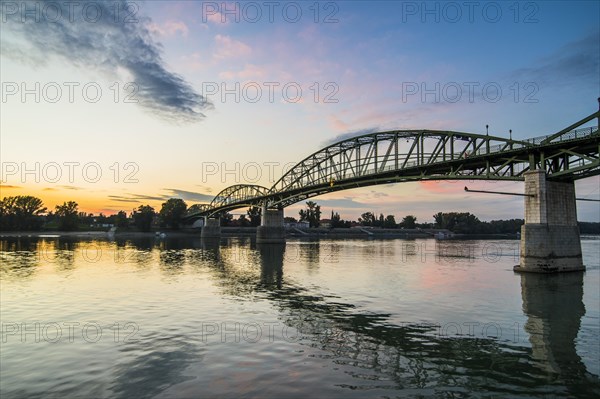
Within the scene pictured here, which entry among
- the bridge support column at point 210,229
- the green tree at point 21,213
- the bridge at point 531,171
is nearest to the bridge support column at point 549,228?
the bridge at point 531,171

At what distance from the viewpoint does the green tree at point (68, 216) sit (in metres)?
180

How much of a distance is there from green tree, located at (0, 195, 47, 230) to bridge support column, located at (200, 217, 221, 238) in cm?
7208

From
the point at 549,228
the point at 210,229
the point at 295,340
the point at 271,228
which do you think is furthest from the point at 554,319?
the point at 210,229

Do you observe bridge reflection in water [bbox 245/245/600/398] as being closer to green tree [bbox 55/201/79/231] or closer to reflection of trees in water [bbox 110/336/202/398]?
reflection of trees in water [bbox 110/336/202/398]

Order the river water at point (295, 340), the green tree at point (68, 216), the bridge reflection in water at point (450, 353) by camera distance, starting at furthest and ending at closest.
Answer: the green tree at point (68, 216), the bridge reflection in water at point (450, 353), the river water at point (295, 340)

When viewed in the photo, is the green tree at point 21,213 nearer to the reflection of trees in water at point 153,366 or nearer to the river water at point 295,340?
the river water at point 295,340

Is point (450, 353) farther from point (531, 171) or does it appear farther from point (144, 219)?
point (144, 219)

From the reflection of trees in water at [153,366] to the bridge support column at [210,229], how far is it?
143312 mm

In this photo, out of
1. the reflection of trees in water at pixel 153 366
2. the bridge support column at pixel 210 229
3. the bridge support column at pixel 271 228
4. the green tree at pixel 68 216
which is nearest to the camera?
the reflection of trees in water at pixel 153 366

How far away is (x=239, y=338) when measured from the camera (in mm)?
15766

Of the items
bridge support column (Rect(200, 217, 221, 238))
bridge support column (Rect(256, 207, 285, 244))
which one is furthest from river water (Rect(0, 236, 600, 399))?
bridge support column (Rect(200, 217, 221, 238))

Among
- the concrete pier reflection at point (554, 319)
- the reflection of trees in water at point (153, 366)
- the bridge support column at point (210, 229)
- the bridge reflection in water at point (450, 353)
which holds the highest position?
the bridge support column at point (210, 229)

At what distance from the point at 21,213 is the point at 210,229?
80.0 metres

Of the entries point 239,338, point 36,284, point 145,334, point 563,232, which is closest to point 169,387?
point 239,338
